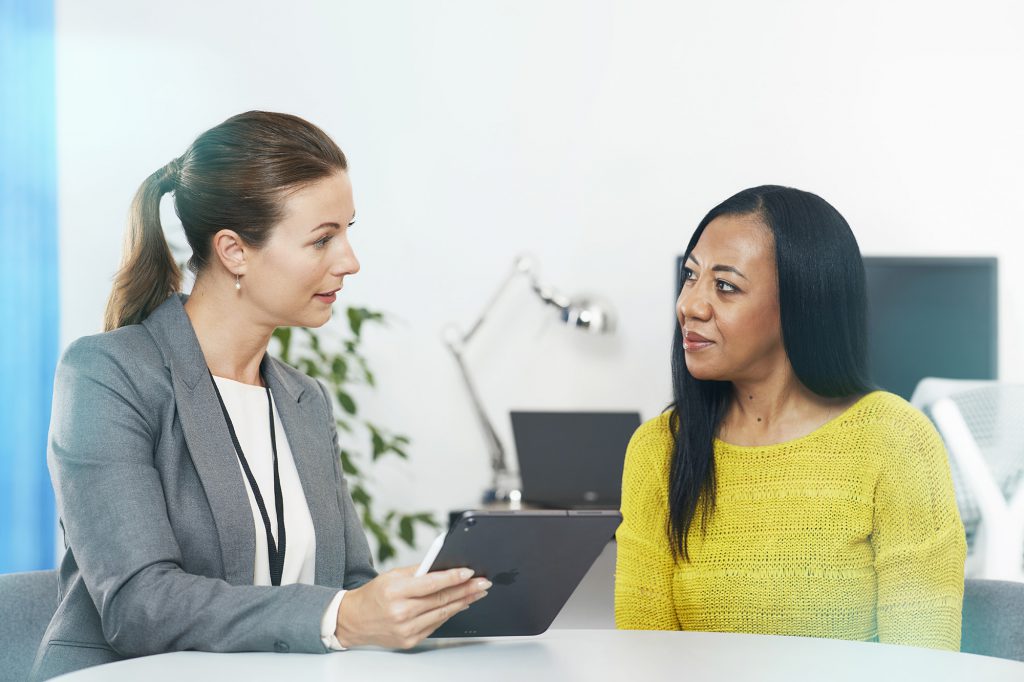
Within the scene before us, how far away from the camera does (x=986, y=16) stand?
135 inches

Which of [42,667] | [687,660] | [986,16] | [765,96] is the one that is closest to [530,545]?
[687,660]

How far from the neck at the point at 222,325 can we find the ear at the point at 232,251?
29 millimetres

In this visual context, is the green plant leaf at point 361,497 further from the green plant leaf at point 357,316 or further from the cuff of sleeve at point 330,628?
the cuff of sleeve at point 330,628

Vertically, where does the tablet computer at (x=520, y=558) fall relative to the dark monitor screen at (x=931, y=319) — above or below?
below

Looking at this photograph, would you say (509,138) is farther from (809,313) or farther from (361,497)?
(809,313)

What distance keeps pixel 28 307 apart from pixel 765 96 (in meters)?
2.39

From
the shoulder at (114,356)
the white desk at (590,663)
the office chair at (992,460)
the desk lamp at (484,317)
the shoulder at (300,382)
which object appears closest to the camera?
the white desk at (590,663)

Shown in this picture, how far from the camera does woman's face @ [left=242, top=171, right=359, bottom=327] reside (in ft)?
5.08

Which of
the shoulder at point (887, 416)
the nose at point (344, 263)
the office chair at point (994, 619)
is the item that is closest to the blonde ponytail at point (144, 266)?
the nose at point (344, 263)

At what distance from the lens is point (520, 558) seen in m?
1.15

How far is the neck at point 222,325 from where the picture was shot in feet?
5.13

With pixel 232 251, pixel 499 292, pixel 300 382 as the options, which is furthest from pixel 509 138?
pixel 232 251

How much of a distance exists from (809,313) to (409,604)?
0.75 m

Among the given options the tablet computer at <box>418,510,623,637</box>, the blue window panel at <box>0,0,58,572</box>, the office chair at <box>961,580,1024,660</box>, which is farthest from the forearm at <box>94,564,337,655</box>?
the blue window panel at <box>0,0,58,572</box>
